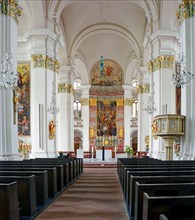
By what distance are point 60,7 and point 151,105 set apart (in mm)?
7443

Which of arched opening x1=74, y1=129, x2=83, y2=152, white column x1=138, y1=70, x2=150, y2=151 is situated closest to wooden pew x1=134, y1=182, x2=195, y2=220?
white column x1=138, y1=70, x2=150, y2=151

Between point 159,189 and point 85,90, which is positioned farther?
point 85,90

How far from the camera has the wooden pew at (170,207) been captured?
3.20 metres

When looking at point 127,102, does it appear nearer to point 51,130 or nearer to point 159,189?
point 51,130

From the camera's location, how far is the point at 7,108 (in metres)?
10.5

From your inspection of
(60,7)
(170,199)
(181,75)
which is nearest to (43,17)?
(60,7)

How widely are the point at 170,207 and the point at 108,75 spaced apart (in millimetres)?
29450

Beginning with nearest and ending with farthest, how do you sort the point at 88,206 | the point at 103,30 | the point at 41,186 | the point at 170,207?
the point at 170,207, the point at 41,186, the point at 88,206, the point at 103,30

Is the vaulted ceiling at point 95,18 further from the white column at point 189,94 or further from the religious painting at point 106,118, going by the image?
the religious painting at point 106,118

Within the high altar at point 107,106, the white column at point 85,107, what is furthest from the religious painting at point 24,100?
the high altar at point 107,106

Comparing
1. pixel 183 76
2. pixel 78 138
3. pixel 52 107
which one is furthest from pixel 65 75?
pixel 183 76

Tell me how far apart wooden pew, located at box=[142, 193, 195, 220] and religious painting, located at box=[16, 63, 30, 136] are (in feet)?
47.4

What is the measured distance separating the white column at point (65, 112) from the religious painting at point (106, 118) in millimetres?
7440

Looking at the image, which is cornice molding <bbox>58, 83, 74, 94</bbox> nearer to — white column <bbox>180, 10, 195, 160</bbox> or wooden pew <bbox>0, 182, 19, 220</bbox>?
white column <bbox>180, 10, 195, 160</bbox>
